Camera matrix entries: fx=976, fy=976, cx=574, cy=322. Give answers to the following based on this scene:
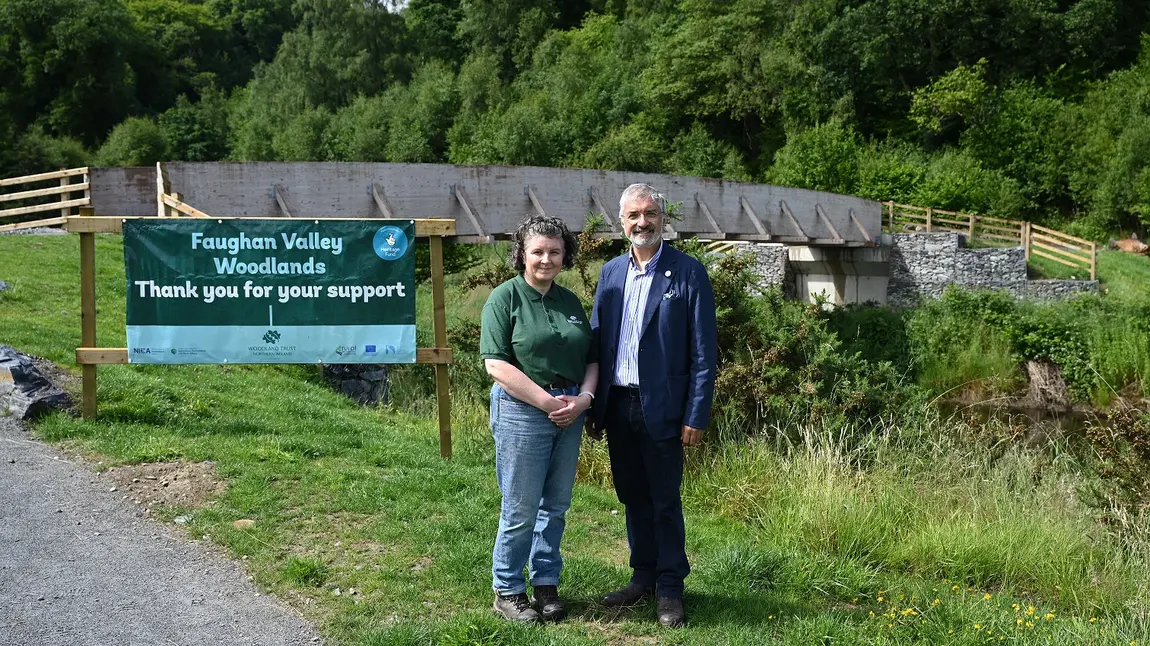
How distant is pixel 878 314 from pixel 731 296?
1536 centimetres

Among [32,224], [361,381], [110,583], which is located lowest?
[110,583]

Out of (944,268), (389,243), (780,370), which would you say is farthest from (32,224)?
(944,268)

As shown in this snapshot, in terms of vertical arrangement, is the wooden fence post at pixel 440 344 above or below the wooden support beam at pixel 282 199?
below

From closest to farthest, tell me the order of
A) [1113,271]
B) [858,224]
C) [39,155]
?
[1113,271] → [858,224] → [39,155]

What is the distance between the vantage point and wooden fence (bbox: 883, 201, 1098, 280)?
28.8m

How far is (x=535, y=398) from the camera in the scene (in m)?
3.91

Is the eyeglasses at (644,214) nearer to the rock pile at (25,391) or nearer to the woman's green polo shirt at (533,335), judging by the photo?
the woman's green polo shirt at (533,335)

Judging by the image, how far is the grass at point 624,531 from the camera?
13.8 feet

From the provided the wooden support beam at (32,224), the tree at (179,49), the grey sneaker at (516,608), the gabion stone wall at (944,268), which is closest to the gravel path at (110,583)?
the grey sneaker at (516,608)

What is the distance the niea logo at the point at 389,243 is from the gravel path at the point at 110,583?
2.41 m

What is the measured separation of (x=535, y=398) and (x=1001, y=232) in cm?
3116

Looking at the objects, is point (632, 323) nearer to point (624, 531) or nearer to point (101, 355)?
point (624, 531)

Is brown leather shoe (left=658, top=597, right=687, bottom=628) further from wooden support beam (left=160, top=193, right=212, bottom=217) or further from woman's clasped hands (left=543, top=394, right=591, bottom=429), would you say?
wooden support beam (left=160, top=193, right=212, bottom=217)

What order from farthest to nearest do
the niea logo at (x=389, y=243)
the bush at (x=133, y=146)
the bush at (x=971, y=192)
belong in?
the bush at (x=133, y=146), the bush at (x=971, y=192), the niea logo at (x=389, y=243)
